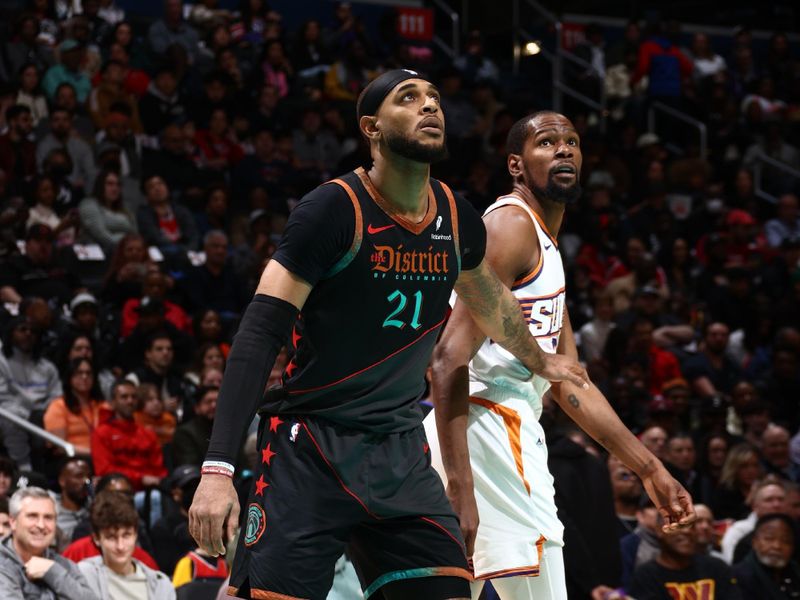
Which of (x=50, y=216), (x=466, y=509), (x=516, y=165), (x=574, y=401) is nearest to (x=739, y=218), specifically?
(x=50, y=216)

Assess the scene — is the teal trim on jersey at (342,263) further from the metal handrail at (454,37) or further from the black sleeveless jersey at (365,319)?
the metal handrail at (454,37)

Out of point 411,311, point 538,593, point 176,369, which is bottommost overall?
point 176,369

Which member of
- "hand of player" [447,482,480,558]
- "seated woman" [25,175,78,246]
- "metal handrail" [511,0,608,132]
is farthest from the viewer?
"metal handrail" [511,0,608,132]

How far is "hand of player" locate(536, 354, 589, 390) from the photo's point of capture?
4062 millimetres

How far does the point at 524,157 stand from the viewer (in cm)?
468

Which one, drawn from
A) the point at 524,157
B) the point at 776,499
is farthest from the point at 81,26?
the point at 524,157

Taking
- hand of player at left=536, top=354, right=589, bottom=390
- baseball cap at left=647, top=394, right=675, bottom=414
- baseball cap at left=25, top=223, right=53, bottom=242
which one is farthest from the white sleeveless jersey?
baseball cap at left=25, top=223, right=53, bottom=242

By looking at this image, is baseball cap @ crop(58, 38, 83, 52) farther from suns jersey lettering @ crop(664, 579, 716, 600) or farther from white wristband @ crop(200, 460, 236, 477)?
white wristband @ crop(200, 460, 236, 477)

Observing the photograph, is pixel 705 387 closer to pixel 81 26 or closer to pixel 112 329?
pixel 112 329

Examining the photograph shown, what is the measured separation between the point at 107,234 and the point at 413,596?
8.55 meters

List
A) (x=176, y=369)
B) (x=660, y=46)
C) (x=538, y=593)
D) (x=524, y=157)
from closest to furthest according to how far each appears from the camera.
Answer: (x=538, y=593) < (x=524, y=157) < (x=176, y=369) < (x=660, y=46)

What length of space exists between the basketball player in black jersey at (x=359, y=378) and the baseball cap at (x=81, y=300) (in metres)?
6.74

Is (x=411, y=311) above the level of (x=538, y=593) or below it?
above

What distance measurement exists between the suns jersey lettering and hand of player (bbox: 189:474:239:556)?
4725mm
